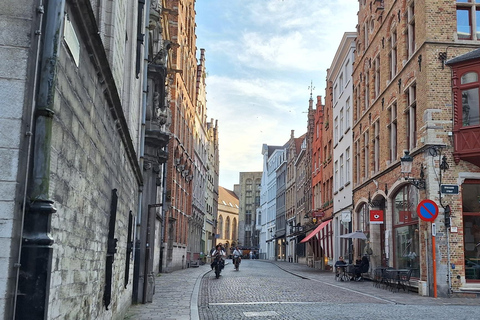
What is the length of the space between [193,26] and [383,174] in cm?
2512

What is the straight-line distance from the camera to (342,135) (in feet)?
121

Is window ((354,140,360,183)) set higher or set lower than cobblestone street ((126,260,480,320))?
higher

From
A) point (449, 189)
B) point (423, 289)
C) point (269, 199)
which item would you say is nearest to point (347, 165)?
point (449, 189)

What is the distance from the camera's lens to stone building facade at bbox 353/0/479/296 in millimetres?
18641

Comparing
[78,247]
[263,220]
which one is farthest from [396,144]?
[263,220]

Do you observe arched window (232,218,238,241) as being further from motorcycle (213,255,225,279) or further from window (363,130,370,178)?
motorcycle (213,255,225,279)

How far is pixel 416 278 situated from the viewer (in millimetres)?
20438

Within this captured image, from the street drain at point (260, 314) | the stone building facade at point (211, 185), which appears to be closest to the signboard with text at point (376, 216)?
the street drain at point (260, 314)

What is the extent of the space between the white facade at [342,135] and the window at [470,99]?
13.4 metres

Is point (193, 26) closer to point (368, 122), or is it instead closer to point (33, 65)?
point (368, 122)

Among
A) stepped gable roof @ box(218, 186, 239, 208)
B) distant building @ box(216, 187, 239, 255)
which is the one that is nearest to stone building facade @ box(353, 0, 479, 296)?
distant building @ box(216, 187, 239, 255)

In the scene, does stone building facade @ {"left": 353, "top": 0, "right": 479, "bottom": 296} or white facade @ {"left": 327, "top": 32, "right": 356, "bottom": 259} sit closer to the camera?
stone building facade @ {"left": 353, "top": 0, "right": 479, "bottom": 296}

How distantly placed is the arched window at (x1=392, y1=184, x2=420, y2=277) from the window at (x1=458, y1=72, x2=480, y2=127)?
3.21 meters

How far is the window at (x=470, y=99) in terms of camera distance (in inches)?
733
